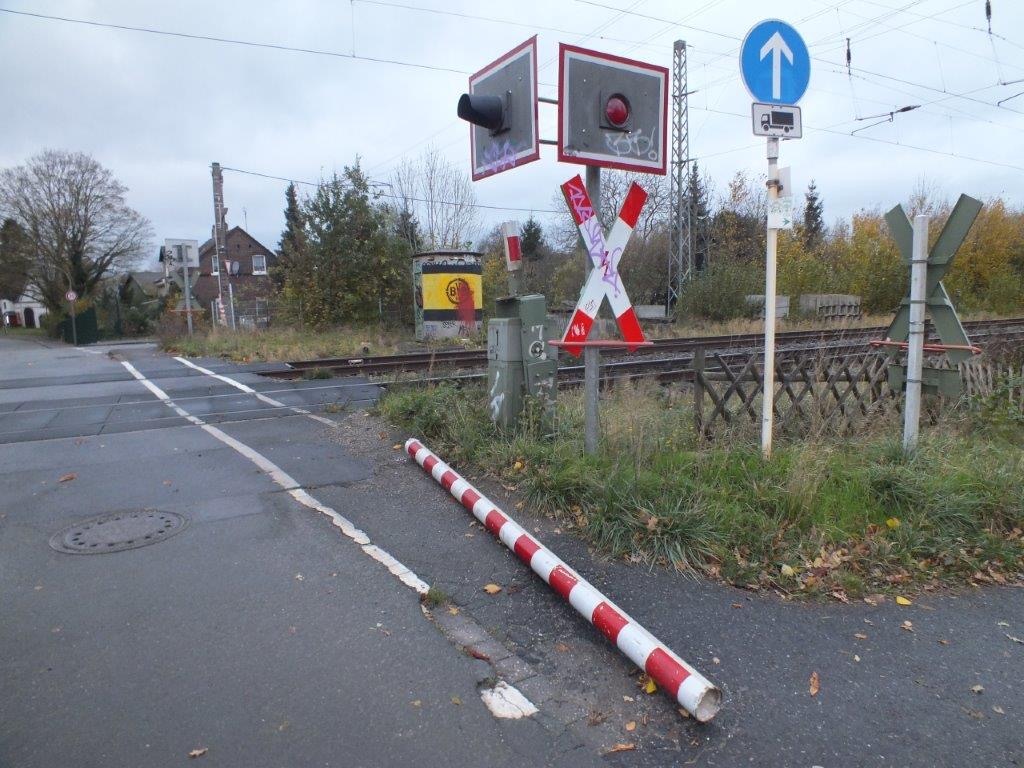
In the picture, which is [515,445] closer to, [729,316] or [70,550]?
[70,550]

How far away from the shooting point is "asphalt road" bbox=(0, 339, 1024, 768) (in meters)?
2.70

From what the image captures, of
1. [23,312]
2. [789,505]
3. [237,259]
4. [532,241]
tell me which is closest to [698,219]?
[532,241]

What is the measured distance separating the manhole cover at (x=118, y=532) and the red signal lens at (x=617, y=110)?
4370 mm

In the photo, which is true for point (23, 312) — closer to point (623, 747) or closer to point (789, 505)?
point (789, 505)

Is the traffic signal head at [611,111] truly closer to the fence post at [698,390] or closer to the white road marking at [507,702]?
the fence post at [698,390]

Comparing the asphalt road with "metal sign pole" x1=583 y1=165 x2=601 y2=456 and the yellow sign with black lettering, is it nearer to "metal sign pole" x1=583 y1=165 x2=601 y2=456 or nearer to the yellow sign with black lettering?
"metal sign pole" x1=583 y1=165 x2=601 y2=456

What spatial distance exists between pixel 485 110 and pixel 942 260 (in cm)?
383

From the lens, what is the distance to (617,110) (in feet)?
17.2

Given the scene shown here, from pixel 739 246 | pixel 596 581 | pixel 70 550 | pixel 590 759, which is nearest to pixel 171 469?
pixel 70 550

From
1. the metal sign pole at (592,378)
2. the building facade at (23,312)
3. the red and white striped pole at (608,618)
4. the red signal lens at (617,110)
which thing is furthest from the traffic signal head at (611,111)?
the building facade at (23,312)

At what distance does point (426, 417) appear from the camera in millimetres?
7191

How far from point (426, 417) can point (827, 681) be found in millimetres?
4773

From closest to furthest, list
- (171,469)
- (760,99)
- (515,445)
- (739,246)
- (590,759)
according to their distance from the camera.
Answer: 1. (590,759)
2. (760,99)
3. (515,445)
4. (171,469)
5. (739,246)

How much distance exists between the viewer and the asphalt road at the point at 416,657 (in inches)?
106
